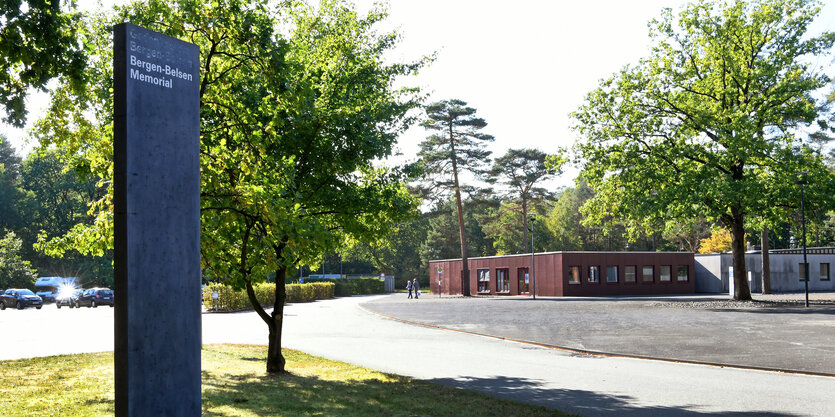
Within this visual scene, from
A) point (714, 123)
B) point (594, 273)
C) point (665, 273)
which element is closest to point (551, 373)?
point (714, 123)

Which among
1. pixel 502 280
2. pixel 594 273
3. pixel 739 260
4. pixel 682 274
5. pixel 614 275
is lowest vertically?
pixel 502 280

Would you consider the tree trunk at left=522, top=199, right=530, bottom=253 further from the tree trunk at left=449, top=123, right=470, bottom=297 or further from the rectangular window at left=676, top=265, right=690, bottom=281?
the rectangular window at left=676, top=265, right=690, bottom=281

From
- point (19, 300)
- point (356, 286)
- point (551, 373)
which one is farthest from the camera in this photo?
point (356, 286)

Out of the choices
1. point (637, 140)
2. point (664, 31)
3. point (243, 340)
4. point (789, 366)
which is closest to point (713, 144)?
point (637, 140)

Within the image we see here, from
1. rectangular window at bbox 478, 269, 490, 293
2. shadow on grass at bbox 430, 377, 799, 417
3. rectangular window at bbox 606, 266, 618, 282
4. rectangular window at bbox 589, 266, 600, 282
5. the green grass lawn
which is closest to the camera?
the green grass lawn

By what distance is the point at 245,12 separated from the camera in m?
9.72

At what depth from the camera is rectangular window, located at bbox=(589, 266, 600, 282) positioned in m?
50.6

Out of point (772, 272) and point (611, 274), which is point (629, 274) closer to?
point (611, 274)

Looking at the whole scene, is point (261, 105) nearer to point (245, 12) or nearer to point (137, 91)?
point (245, 12)

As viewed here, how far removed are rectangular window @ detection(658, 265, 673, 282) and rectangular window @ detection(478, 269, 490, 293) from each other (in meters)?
14.3

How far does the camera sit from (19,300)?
46938mm

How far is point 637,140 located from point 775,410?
87.7 ft

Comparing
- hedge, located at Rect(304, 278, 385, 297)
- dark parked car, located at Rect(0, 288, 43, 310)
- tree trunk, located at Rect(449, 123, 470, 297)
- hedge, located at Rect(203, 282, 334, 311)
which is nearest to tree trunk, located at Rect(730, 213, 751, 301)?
hedge, located at Rect(203, 282, 334, 311)

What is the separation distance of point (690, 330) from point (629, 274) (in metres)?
33.0
